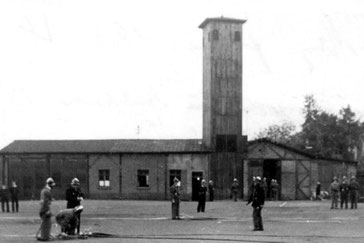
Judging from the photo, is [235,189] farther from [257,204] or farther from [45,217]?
[45,217]

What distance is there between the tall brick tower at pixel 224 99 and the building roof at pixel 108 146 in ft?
5.21

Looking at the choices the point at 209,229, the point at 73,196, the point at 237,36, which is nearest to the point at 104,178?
the point at 237,36

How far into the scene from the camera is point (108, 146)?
2162 inches

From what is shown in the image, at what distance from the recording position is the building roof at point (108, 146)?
172 feet

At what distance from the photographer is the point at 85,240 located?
18766mm

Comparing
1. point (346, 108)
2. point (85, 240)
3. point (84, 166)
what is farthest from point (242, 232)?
point (346, 108)

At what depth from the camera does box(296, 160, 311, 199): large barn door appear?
51.5m

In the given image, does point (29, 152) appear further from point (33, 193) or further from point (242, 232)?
point (242, 232)

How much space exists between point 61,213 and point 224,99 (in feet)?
106

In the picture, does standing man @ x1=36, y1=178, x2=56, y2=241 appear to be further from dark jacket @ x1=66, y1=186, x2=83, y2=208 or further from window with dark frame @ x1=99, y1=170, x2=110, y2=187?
window with dark frame @ x1=99, y1=170, x2=110, y2=187

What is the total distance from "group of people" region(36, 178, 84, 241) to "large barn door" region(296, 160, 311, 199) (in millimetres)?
33315

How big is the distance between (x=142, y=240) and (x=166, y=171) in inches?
1304

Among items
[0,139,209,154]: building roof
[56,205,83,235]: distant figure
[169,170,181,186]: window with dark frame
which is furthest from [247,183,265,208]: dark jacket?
[169,170,181,186]: window with dark frame

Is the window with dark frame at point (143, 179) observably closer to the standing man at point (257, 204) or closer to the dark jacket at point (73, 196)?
the standing man at point (257, 204)
